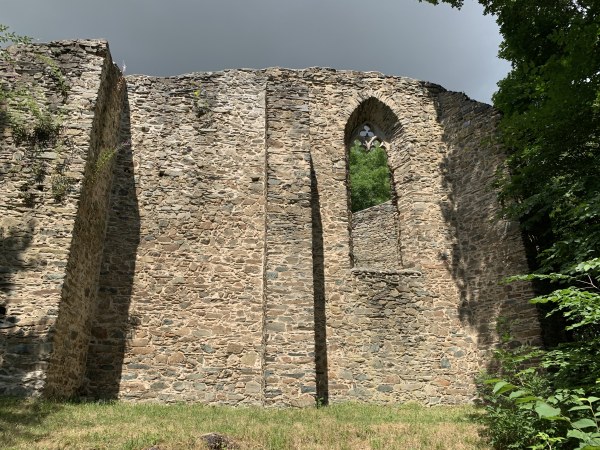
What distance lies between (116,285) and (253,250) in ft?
9.16

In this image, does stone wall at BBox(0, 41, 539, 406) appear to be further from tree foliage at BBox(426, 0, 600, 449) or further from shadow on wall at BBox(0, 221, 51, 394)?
tree foliage at BBox(426, 0, 600, 449)

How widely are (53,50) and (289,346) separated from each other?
7.21 m

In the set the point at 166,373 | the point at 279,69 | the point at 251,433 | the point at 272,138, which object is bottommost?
the point at 251,433

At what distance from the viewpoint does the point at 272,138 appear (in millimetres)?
10367

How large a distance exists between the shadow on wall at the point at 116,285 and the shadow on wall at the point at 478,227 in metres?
6.73

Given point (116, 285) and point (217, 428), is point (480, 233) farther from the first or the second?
point (116, 285)

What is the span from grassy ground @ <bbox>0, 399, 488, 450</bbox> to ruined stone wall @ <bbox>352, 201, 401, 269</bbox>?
18.2ft

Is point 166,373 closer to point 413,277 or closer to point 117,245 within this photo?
point 117,245

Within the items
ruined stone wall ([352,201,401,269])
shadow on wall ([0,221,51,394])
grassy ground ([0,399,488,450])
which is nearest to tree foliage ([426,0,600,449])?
grassy ground ([0,399,488,450])

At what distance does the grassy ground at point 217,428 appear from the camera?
17.4ft

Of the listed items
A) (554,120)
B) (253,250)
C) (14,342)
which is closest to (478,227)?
(554,120)

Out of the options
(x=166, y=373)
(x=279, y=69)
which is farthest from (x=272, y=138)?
(x=166, y=373)

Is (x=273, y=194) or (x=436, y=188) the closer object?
(x=273, y=194)

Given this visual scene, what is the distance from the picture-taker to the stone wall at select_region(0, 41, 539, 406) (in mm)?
8117
